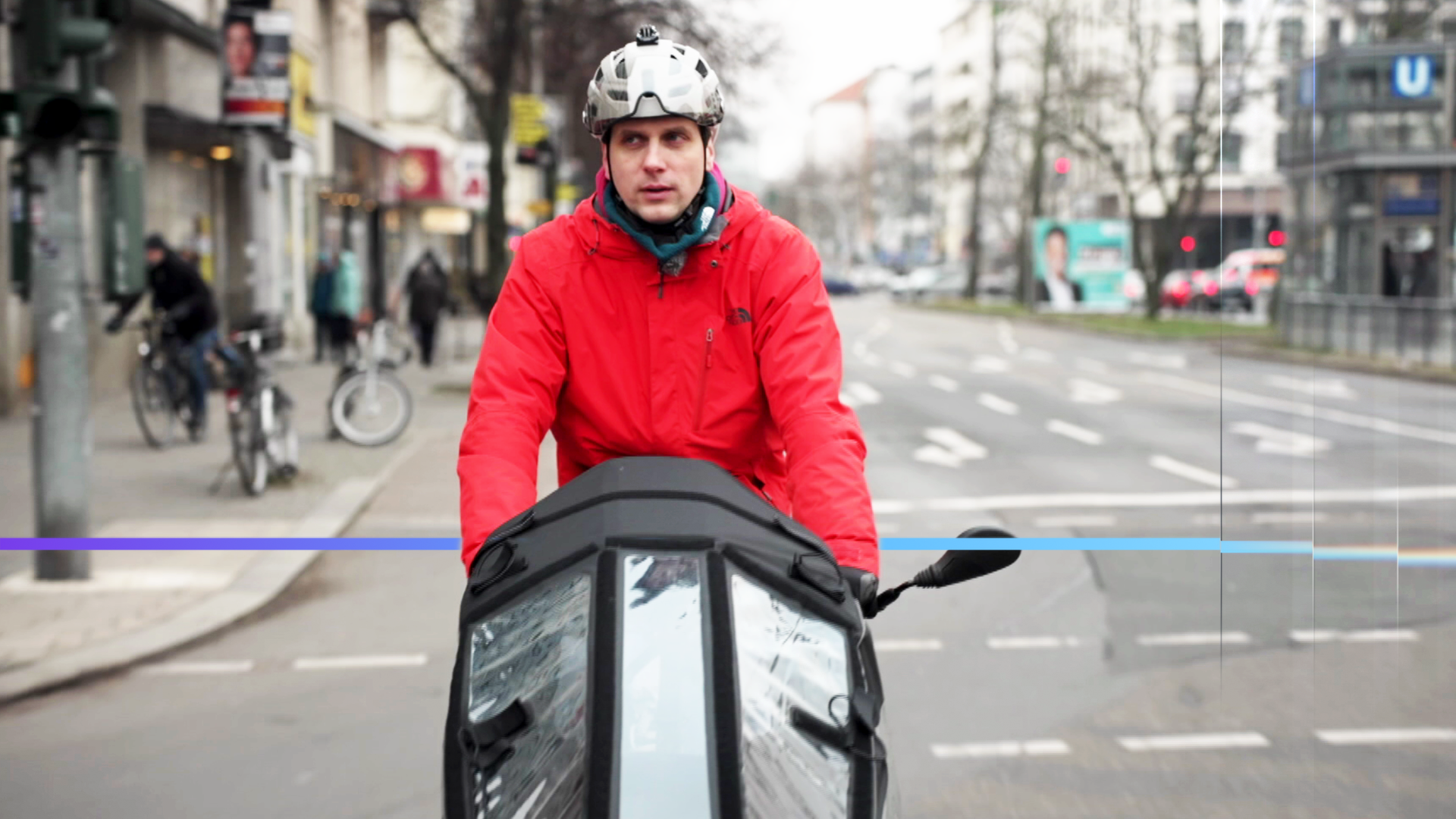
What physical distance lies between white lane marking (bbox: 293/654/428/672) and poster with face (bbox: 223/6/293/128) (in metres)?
9.86

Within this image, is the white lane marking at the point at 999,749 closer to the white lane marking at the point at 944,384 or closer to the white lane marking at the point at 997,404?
the white lane marking at the point at 997,404

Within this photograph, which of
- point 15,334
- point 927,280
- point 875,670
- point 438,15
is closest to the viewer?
point 875,670

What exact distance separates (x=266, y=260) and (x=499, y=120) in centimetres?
384

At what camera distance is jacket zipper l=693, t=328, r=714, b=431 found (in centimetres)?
287

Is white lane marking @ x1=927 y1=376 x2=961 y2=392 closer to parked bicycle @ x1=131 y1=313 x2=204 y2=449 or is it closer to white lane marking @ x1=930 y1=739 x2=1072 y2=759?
parked bicycle @ x1=131 y1=313 x2=204 y2=449

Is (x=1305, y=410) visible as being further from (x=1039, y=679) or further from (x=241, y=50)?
(x=1039, y=679)

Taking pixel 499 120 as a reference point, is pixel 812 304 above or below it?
below

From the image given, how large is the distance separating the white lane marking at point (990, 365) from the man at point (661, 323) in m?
22.4

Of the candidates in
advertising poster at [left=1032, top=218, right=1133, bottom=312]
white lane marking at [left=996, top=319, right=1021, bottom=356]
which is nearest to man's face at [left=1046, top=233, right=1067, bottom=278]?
A: advertising poster at [left=1032, top=218, right=1133, bottom=312]

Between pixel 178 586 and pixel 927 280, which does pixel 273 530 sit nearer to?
pixel 178 586

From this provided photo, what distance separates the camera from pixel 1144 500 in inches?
444

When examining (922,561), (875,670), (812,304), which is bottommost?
(922,561)

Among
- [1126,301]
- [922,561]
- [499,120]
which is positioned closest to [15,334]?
[499,120]

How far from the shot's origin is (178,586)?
793 centimetres
